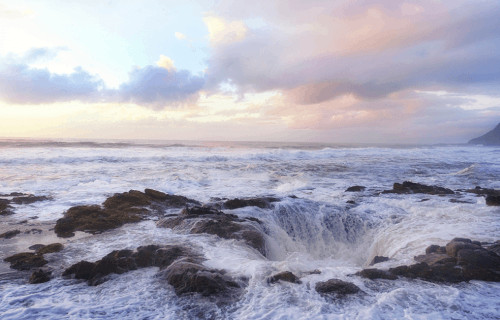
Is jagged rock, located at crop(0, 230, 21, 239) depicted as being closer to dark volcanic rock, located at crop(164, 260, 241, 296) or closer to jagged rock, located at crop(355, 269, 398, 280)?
dark volcanic rock, located at crop(164, 260, 241, 296)

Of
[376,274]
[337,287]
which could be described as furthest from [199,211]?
[376,274]

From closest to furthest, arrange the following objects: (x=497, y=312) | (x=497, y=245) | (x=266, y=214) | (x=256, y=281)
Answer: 1. (x=497, y=312)
2. (x=256, y=281)
3. (x=497, y=245)
4. (x=266, y=214)

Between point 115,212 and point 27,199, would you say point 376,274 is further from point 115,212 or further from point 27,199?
point 27,199

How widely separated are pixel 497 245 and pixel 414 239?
5.24ft

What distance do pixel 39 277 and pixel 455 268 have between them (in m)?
7.23

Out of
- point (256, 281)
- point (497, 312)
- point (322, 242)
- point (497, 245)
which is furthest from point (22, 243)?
point (497, 245)

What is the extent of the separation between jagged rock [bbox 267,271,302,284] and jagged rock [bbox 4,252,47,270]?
4.38 meters

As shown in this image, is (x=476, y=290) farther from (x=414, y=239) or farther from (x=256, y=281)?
(x=256, y=281)

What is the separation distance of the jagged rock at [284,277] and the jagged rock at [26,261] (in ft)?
14.4

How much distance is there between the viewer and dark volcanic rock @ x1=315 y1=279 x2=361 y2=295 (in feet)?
15.2

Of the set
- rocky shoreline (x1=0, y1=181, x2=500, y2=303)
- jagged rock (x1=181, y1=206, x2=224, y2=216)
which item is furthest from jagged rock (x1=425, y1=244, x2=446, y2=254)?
jagged rock (x1=181, y1=206, x2=224, y2=216)

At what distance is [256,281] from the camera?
199 inches

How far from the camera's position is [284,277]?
508 centimetres

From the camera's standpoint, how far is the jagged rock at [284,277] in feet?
16.5
